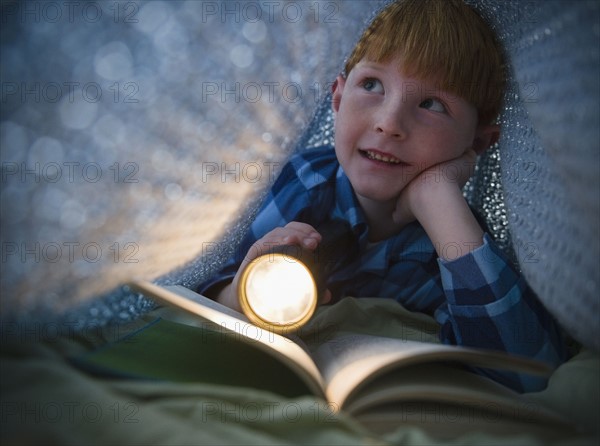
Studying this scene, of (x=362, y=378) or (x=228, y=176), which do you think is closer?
(x=362, y=378)

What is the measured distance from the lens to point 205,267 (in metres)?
0.70

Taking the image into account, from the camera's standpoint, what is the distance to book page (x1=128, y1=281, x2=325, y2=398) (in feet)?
1.51

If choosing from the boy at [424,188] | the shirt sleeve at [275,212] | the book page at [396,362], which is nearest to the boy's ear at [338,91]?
the boy at [424,188]

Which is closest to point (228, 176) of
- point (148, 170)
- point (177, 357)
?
point (148, 170)

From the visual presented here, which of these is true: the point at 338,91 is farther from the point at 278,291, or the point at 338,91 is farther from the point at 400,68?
the point at 278,291

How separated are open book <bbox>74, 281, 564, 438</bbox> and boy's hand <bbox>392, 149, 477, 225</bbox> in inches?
7.7

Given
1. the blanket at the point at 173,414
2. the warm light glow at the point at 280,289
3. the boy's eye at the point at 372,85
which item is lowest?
the blanket at the point at 173,414

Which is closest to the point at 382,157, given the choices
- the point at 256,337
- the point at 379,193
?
the point at 379,193

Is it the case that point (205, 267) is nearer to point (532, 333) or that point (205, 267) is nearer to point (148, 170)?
point (148, 170)

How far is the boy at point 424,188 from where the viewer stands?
24.3 inches

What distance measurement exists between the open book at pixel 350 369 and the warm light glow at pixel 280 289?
0.04 meters

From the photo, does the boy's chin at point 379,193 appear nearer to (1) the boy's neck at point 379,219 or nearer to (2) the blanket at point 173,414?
(1) the boy's neck at point 379,219

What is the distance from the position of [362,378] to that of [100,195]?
0.28m

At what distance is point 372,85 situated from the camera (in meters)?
0.70
